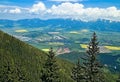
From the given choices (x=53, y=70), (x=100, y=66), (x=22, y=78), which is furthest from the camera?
(x=22, y=78)

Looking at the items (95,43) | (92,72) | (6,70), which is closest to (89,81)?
(92,72)

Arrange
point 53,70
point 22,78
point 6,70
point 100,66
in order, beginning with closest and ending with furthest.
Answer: point 100,66
point 53,70
point 6,70
point 22,78

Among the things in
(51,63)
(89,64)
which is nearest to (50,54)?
(51,63)

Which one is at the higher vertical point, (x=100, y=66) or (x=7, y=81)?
(x=100, y=66)

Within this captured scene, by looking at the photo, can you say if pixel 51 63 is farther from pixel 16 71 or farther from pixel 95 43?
pixel 16 71

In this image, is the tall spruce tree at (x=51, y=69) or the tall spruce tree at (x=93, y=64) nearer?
the tall spruce tree at (x=93, y=64)

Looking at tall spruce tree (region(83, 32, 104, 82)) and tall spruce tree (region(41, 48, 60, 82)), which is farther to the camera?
tall spruce tree (region(41, 48, 60, 82))

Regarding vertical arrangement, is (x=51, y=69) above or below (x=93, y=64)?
below

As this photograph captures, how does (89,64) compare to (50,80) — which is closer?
(89,64)

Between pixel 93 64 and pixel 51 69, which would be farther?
pixel 51 69

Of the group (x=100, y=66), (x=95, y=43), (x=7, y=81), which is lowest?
(x=7, y=81)
